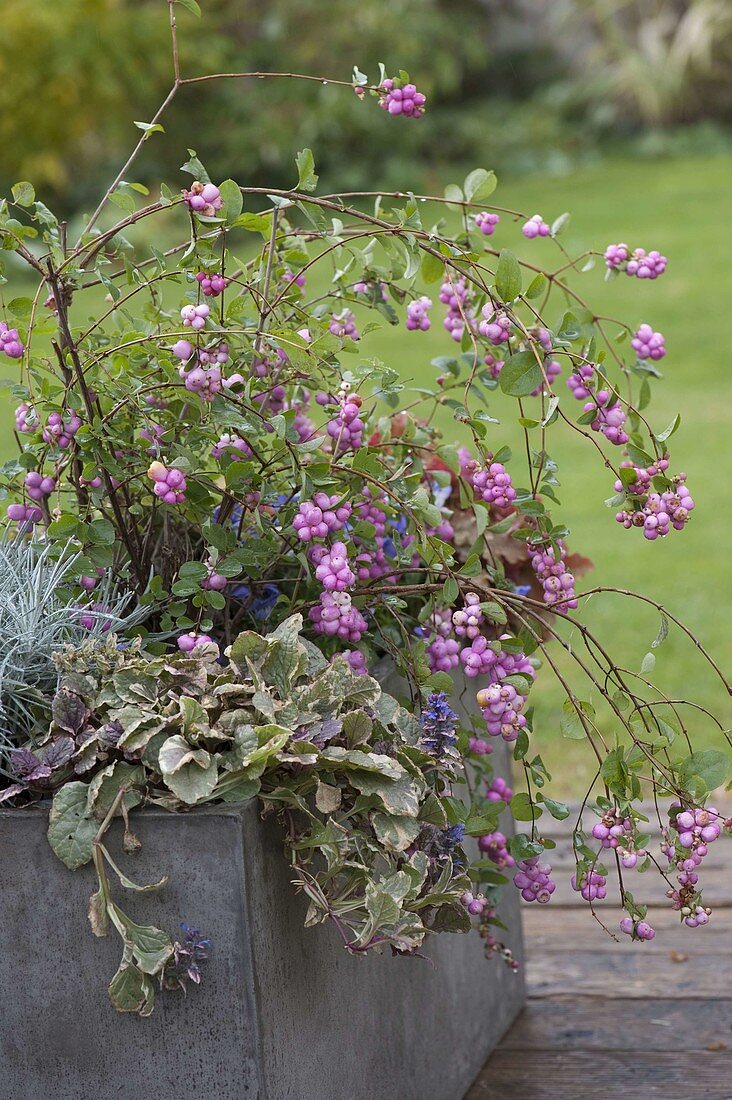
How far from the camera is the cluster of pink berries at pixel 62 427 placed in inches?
54.4

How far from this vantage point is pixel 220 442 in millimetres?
1422

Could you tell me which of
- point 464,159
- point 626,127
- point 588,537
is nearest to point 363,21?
point 464,159

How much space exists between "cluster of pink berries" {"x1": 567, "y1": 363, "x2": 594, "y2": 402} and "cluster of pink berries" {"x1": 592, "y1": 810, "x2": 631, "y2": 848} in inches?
15.8

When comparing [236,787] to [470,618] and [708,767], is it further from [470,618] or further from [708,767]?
[708,767]

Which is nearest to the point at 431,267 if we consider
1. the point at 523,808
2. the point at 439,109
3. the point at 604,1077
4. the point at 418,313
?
the point at 418,313

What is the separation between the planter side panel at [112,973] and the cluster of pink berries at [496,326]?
0.51m

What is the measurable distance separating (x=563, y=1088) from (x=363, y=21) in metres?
9.11

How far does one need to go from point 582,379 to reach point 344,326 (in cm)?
36

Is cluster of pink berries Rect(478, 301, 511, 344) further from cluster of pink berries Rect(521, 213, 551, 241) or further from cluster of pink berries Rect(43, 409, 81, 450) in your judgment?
cluster of pink berries Rect(43, 409, 81, 450)

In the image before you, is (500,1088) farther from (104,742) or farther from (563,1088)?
(104,742)

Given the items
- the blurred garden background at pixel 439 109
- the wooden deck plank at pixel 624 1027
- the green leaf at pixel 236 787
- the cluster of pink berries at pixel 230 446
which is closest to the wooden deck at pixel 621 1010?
the wooden deck plank at pixel 624 1027

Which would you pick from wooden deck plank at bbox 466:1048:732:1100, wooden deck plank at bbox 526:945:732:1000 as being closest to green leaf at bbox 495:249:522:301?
wooden deck plank at bbox 466:1048:732:1100

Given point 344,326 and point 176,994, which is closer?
point 176,994

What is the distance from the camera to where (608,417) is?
135 cm
